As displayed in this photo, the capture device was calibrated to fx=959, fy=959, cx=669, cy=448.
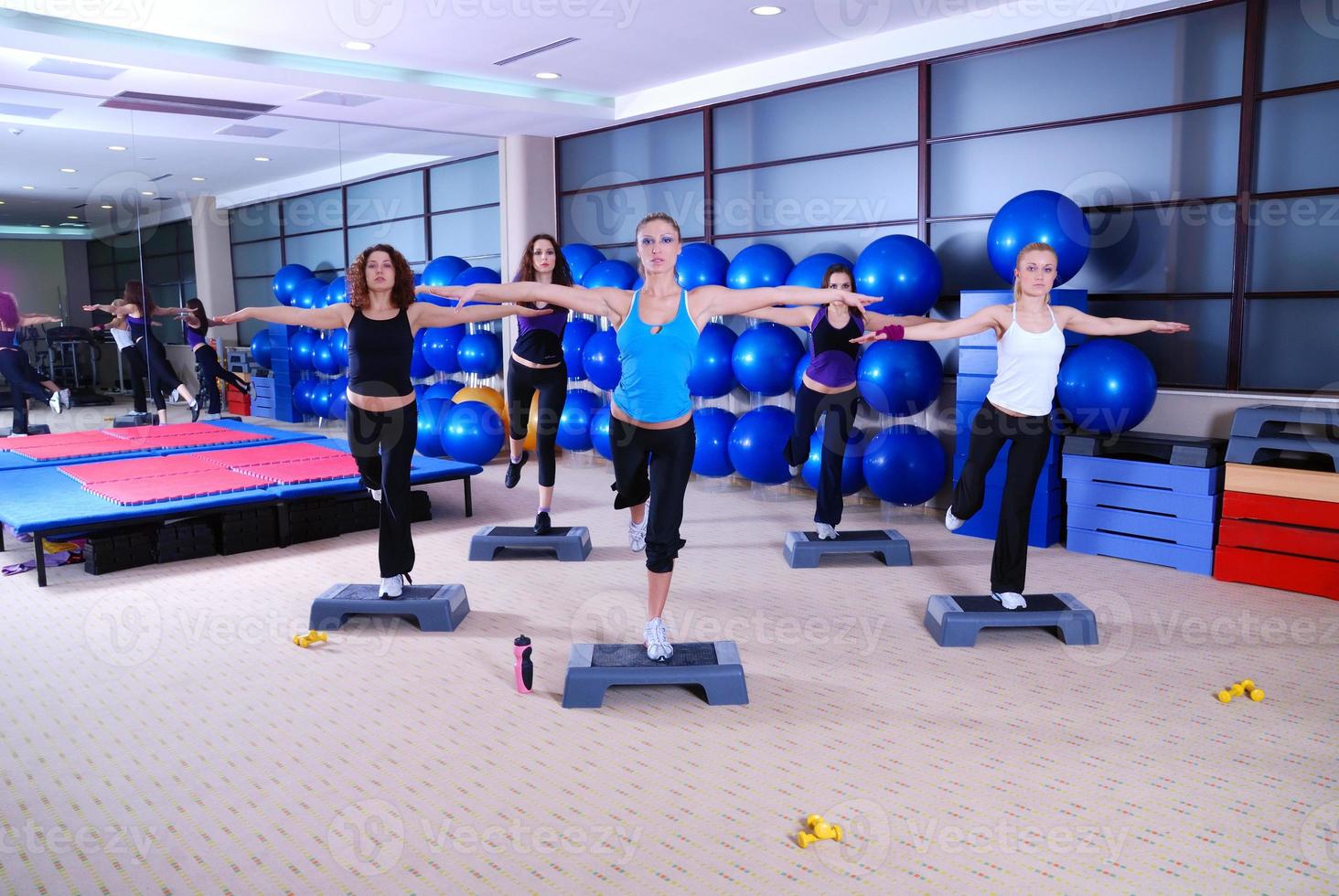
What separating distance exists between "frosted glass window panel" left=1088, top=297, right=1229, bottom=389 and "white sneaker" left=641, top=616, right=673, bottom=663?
11.3 feet

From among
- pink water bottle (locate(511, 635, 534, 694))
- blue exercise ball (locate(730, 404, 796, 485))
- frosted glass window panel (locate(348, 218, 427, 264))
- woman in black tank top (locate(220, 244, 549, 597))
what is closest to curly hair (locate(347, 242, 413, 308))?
woman in black tank top (locate(220, 244, 549, 597))

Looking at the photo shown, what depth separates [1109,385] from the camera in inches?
184

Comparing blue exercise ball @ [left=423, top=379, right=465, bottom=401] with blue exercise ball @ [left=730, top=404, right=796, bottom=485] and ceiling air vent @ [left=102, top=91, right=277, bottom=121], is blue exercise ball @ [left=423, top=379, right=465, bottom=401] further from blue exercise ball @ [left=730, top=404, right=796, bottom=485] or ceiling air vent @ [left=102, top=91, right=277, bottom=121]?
blue exercise ball @ [left=730, top=404, right=796, bottom=485]

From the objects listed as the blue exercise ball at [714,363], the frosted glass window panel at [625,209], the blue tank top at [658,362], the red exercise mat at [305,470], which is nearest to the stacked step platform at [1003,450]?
the blue exercise ball at [714,363]

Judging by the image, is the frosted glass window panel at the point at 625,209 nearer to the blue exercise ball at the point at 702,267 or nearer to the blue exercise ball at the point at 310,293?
the blue exercise ball at the point at 702,267

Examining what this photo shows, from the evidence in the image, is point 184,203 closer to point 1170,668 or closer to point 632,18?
point 632,18

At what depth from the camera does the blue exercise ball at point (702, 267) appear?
6.61 meters

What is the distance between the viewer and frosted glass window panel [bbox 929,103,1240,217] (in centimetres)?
505

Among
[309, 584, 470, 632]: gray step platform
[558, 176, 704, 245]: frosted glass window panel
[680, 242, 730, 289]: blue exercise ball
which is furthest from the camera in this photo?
[558, 176, 704, 245]: frosted glass window panel

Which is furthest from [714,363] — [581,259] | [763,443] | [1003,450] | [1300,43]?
[1300,43]

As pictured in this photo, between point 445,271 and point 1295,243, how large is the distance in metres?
5.97

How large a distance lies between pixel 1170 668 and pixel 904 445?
7.60ft

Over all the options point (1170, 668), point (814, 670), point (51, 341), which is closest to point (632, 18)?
point (814, 670)

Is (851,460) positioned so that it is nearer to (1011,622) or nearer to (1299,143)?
(1011,622)
